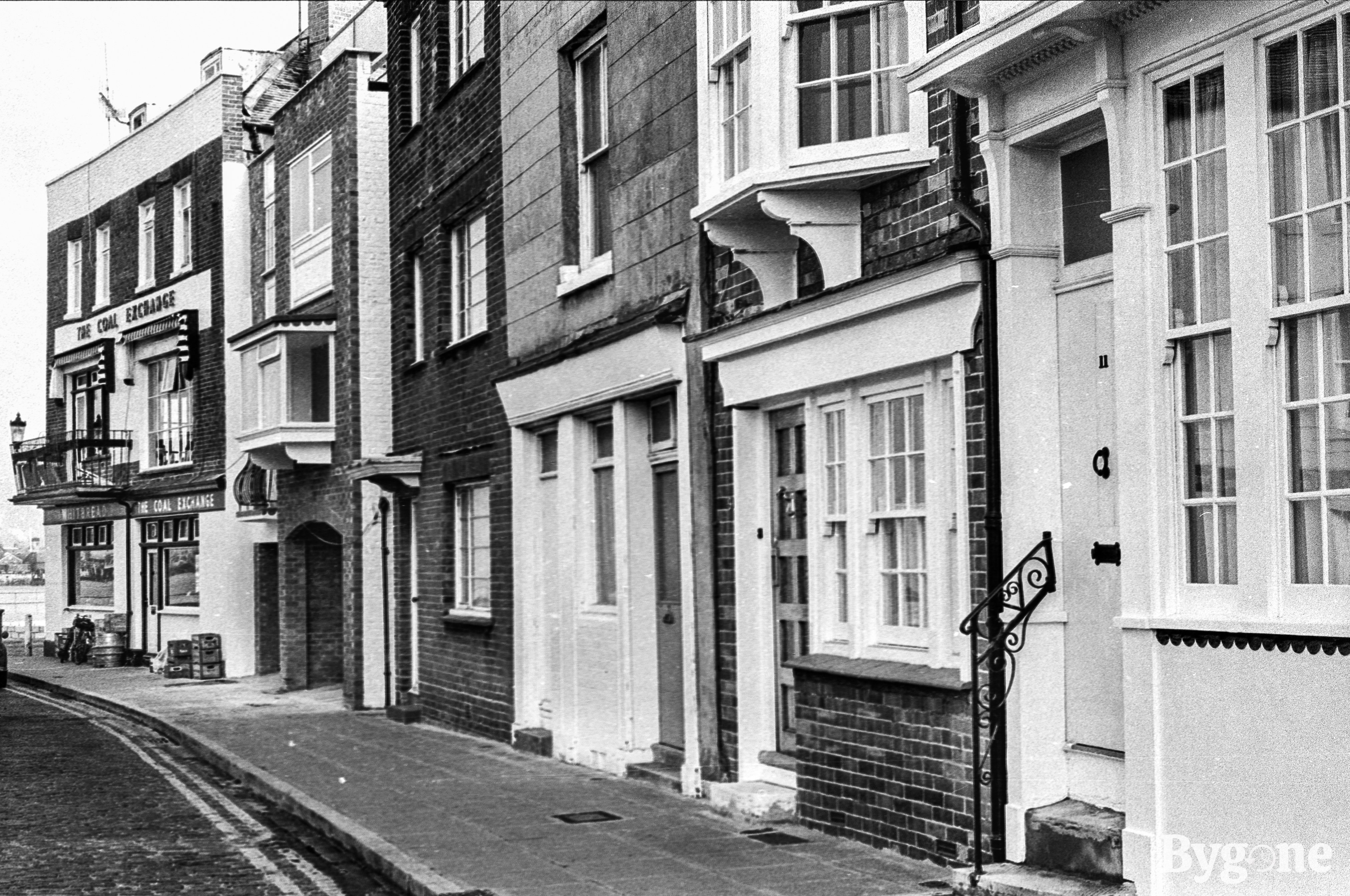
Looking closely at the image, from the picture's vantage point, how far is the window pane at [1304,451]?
252 inches

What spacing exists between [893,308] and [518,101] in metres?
7.72

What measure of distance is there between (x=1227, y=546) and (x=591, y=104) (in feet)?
29.4

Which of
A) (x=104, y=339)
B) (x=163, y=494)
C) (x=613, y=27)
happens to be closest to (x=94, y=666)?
(x=163, y=494)

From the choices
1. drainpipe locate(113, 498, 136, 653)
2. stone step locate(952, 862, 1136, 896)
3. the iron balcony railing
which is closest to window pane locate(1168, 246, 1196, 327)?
stone step locate(952, 862, 1136, 896)

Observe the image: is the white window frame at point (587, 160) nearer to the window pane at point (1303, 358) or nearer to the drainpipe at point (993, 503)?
the drainpipe at point (993, 503)

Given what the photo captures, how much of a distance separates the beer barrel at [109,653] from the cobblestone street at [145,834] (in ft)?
50.0

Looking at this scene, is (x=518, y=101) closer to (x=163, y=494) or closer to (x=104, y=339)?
(x=163, y=494)

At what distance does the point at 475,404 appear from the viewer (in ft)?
57.2

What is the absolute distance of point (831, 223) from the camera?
10008 mm

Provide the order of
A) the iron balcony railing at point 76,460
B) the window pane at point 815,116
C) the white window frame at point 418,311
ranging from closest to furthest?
the window pane at point 815,116, the white window frame at point 418,311, the iron balcony railing at point 76,460

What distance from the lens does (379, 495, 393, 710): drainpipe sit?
20703mm

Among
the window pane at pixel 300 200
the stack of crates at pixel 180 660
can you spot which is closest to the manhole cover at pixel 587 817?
the window pane at pixel 300 200

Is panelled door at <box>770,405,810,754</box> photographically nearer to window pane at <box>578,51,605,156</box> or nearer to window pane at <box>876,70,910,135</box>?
window pane at <box>876,70,910,135</box>

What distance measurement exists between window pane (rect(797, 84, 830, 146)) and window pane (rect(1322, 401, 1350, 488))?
4290 millimetres
